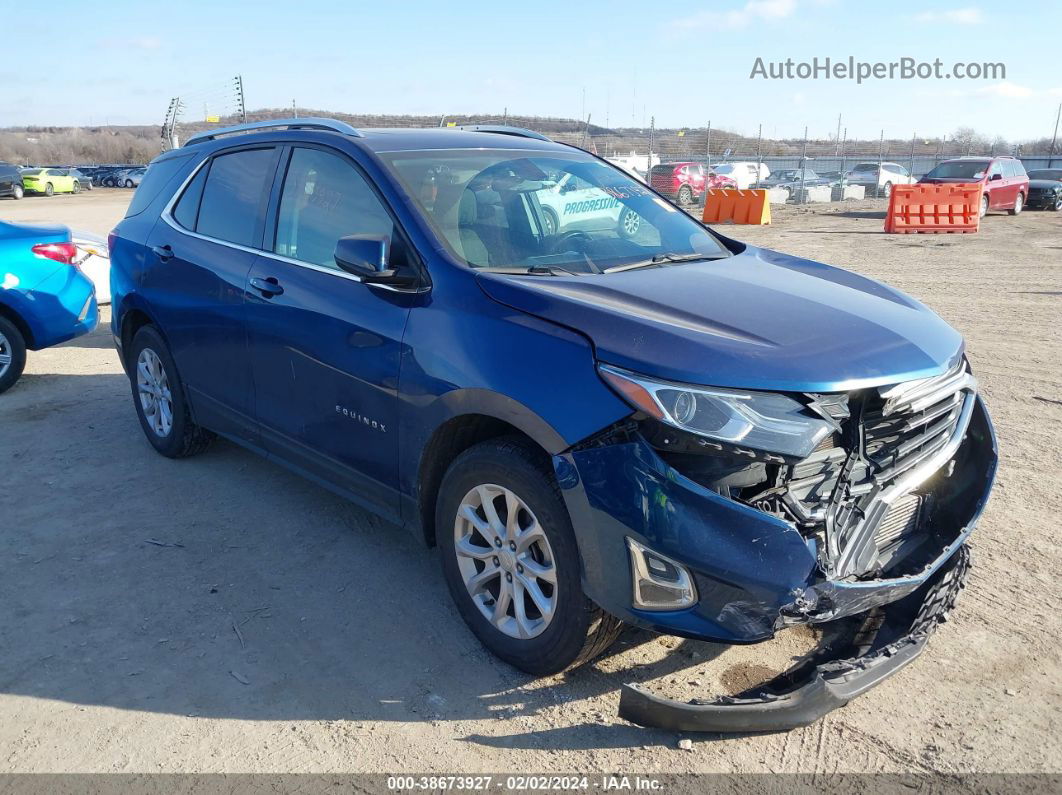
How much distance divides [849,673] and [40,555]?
3691 millimetres

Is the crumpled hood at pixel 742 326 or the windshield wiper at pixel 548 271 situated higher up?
the windshield wiper at pixel 548 271

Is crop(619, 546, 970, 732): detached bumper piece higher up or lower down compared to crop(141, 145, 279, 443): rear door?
lower down

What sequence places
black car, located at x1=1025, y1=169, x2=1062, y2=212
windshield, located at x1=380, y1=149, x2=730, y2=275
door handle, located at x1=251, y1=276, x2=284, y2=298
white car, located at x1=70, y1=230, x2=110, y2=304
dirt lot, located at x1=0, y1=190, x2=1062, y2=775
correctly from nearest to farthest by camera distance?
dirt lot, located at x1=0, y1=190, x2=1062, y2=775
windshield, located at x1=380, y1=149, x2=730, y2=275
door handle, located at x1=251, y1=276, x2=284, y2=298
white car, located at x1=70, y1=230, x2=110, y2=304
black car, located at x1=1025, y1=169, x2=1062, y2=212

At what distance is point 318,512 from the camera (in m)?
4.66

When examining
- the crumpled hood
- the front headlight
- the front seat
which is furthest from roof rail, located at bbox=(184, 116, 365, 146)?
the front headlight

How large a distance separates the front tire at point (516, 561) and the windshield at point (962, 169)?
23382 millimetres

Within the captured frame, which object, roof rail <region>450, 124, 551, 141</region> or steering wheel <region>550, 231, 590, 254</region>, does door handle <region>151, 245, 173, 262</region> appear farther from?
steering wheel <region>550, 231, 590, 254</region>

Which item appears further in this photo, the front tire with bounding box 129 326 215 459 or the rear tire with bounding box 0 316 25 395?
the rear tire with bounding box 0 316 25 395

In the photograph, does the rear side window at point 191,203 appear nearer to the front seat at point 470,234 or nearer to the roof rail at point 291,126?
the roof rail at point 291,126

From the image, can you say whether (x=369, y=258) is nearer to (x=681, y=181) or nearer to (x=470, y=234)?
(x=470, y=234)

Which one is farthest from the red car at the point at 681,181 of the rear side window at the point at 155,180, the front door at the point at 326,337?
the front door at the point at 326,337

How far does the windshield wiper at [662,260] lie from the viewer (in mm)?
3604

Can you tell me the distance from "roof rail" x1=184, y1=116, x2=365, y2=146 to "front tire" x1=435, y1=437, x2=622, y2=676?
1.82 meters

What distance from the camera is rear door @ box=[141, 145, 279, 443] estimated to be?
4.37 m
